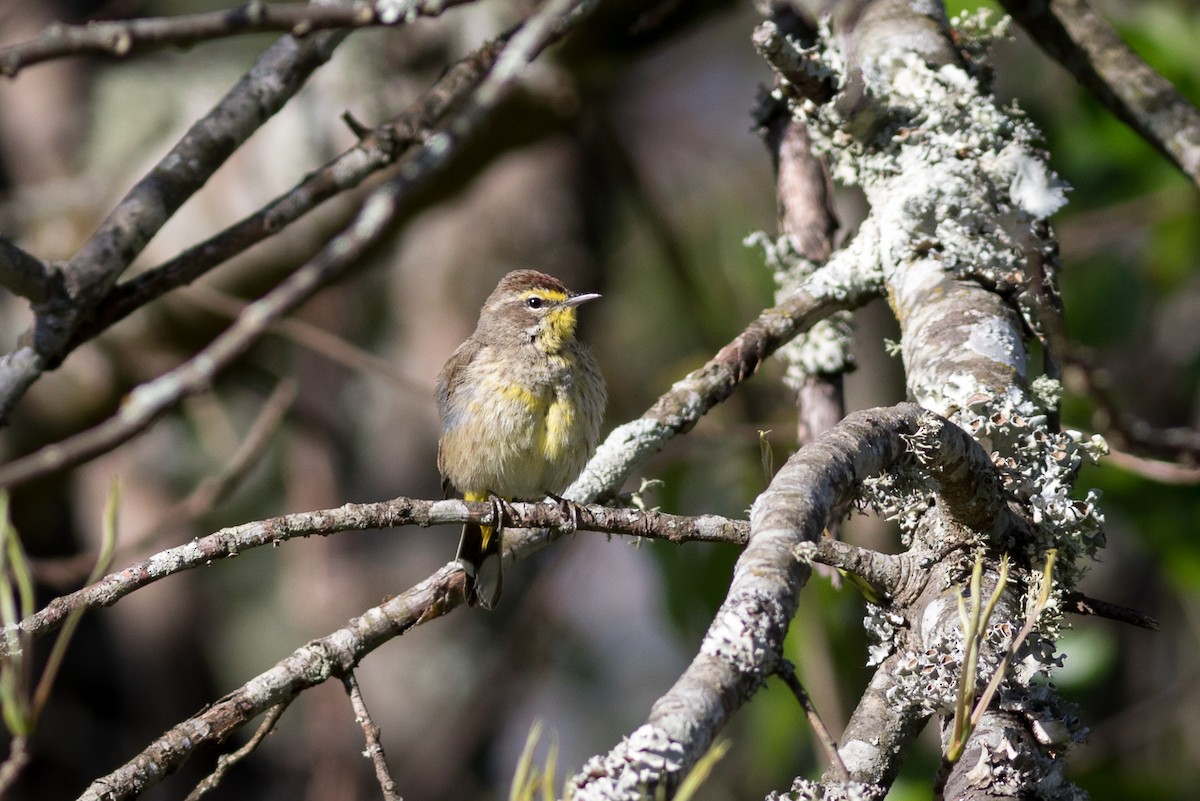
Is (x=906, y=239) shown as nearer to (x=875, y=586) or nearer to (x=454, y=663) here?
(x=875, y=586)

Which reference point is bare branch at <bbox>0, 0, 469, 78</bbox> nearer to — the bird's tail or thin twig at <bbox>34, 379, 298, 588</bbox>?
the bird's tail

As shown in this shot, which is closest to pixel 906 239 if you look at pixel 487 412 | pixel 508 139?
pixel 487 412

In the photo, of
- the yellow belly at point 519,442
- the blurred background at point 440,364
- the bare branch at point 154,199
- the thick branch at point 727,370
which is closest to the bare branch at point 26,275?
the bare branch at point 154,199

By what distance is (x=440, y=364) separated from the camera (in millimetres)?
6445

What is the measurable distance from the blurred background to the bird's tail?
74cm

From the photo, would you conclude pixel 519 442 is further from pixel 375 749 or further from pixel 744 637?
pixel 744 637

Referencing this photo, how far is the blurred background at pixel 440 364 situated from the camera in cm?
477

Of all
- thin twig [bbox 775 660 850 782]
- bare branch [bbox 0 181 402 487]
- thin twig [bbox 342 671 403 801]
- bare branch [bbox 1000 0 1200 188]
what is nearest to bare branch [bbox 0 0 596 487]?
bare branch [bbox 0 181 402 487]

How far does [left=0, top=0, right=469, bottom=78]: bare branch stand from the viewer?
1.76 m

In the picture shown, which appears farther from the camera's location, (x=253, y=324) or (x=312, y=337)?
(x=312, y=337)

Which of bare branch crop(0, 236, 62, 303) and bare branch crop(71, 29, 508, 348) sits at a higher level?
bare branch crop(71, 29, 508, 348)

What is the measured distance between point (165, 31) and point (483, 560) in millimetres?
1986

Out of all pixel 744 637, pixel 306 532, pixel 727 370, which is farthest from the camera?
pixel 727 370

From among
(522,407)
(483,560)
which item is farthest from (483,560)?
(522,407)
